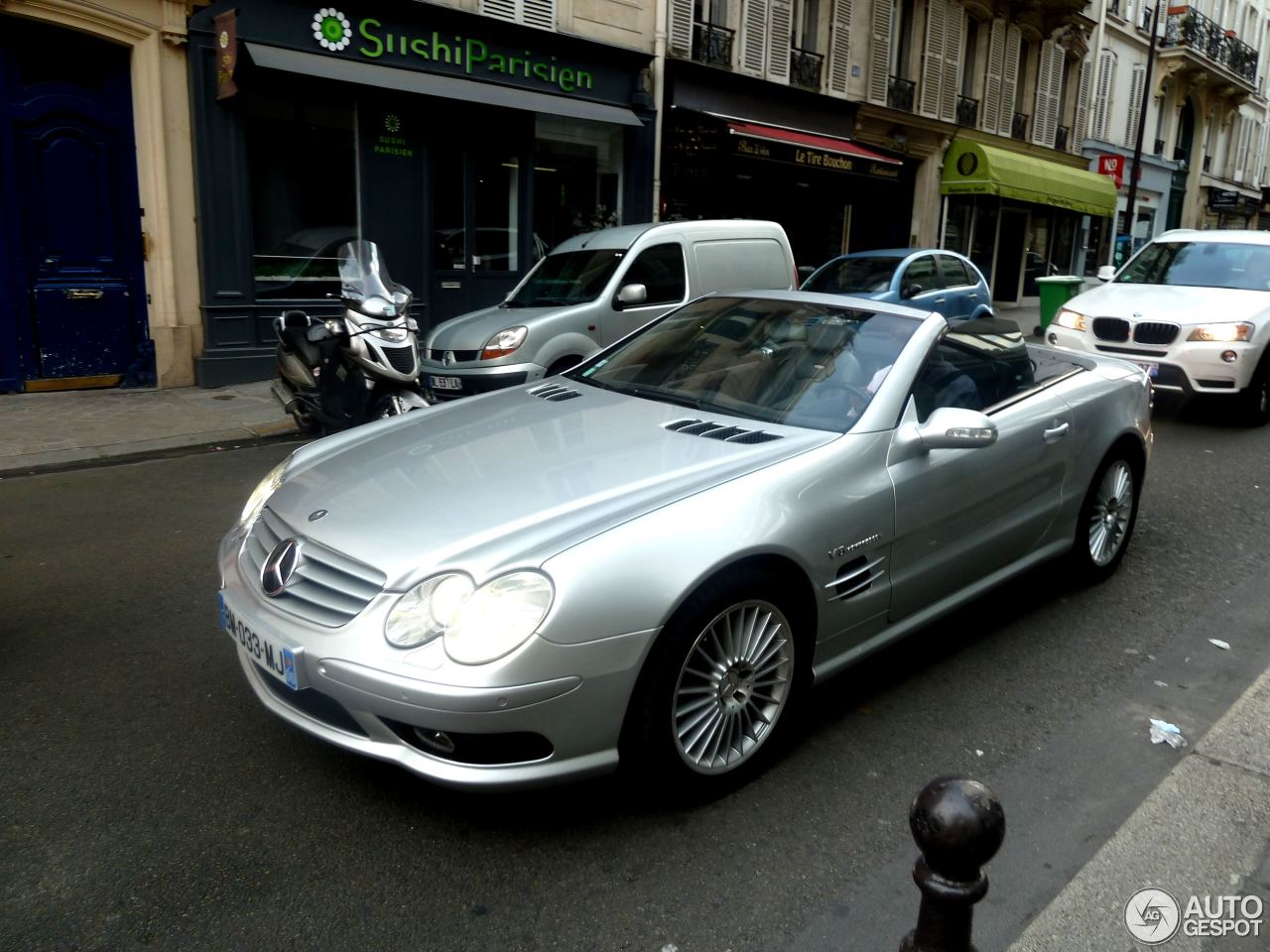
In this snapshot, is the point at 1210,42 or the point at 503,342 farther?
the point at 1210,42

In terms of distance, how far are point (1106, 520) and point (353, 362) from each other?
213 inches

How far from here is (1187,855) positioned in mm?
2922

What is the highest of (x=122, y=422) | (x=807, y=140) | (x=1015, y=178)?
(x=807, y=140)

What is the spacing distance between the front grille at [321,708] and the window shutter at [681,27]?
49.9 ft

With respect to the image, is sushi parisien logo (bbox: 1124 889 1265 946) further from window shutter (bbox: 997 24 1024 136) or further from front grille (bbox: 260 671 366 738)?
window shutter (bbox: 997 24 1024 136)

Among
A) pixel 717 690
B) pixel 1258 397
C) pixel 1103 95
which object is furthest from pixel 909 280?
pixel 1103 95

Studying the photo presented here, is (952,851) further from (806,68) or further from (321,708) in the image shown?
(806,68)

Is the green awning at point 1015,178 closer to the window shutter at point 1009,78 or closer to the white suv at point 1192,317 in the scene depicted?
the window shutter at point 1009,78

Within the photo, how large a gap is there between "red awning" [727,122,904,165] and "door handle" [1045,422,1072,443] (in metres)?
12.7

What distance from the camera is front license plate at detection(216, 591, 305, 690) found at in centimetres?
288

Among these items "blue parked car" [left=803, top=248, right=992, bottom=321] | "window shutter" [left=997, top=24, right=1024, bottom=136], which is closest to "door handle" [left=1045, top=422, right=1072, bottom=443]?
"blue parked car" [left=803, top=248, right=992, bottom=321]

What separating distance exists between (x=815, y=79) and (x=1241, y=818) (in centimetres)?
1830

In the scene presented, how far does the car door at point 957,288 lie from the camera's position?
13.1m

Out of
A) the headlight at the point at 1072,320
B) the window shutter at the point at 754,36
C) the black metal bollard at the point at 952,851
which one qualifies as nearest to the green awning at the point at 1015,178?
the window shutter at the point at 754,36
